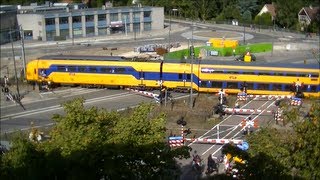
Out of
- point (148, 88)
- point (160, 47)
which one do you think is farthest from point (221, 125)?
point (160, 47)

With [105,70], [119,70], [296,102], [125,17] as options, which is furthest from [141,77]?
[125,17]

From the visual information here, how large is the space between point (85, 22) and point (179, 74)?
41.9 m

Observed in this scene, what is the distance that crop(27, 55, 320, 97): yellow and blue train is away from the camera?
3159cm

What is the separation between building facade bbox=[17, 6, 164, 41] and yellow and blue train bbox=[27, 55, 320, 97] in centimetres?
3384

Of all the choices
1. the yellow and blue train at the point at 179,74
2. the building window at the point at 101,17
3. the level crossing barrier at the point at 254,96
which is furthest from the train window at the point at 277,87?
the building window at the point at 101,17

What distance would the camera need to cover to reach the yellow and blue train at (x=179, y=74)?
104 ft

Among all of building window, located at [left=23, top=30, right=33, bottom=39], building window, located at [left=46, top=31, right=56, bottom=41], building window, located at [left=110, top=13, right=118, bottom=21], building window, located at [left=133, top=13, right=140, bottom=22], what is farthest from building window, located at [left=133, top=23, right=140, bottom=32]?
building window, located at [left=23, top=30, right=33, bottom=39]

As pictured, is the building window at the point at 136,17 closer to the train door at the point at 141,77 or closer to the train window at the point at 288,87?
the train door at the point at 141,77

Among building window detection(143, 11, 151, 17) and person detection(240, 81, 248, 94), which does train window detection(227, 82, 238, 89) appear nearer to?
person detection(240, 81, 248, 94)

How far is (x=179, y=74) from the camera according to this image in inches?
1293

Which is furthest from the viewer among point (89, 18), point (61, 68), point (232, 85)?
point (89, 18)

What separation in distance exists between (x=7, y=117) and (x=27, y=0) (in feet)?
246

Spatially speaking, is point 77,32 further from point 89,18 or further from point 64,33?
point 89,18

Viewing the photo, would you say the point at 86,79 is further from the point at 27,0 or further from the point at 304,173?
the point at 27,0
